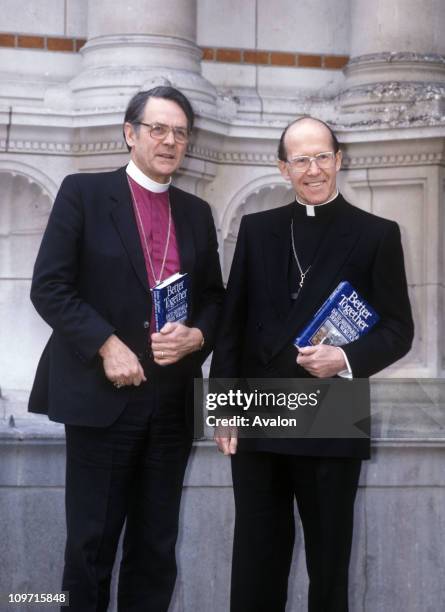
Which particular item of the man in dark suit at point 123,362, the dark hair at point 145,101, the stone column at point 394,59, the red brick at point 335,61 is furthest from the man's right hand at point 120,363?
the red brick at point 335,61

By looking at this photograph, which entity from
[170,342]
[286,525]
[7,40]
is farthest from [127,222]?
[7,40]

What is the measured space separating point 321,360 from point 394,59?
230cm

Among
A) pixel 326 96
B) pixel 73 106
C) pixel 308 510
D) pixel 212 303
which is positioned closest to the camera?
pixel 308 510

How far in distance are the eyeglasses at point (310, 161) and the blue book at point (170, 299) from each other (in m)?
0.40

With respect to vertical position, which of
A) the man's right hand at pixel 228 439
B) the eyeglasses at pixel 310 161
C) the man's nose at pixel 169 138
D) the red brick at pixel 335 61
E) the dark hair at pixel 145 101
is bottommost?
A: the man's right hand at pixel 228 439

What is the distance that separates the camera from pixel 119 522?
340 cm

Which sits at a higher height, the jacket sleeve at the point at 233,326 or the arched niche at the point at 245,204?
the arched niche at the point at 245,204

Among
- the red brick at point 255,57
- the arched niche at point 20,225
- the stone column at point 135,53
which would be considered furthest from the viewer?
the red brick at point 255,57

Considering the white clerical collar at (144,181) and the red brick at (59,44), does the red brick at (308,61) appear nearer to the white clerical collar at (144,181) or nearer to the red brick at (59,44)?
the red brick at (59,44)

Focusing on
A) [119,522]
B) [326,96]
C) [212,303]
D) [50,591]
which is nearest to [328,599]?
[119,522]

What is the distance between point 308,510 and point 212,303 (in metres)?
0.63

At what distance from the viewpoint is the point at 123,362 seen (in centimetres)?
326

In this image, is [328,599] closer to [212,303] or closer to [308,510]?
[308,510]

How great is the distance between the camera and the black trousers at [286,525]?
3256 mm
